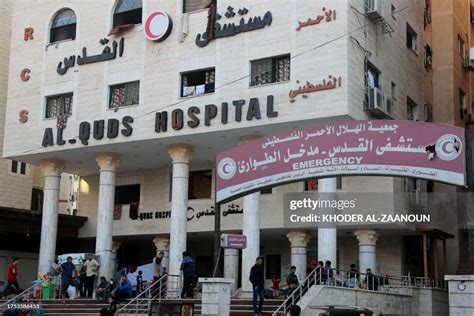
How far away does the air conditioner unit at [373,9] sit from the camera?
2911 cm

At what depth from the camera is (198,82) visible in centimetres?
3055

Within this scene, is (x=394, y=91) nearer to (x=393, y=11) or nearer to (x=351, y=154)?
(x=393, y=11)

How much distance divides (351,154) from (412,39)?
19.8 metres

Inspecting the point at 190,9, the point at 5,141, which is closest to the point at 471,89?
the point at 190,9

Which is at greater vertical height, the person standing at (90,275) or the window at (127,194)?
the window at (127,194)

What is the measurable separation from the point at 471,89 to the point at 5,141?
84.7ft

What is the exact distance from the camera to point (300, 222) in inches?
1251

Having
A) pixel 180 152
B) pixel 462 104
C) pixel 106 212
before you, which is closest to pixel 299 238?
pixel 180 152

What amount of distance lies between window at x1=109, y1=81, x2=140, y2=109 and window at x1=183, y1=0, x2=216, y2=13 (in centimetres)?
378

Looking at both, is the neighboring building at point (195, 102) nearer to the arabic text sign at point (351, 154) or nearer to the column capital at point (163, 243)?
the column capital at point (163, 243)

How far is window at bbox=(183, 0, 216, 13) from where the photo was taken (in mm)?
30797

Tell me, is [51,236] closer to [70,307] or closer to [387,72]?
[70,307]

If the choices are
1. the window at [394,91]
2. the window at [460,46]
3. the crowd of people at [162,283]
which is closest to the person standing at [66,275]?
the crowd of people at [162,283]

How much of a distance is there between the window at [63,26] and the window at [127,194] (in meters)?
8.15
